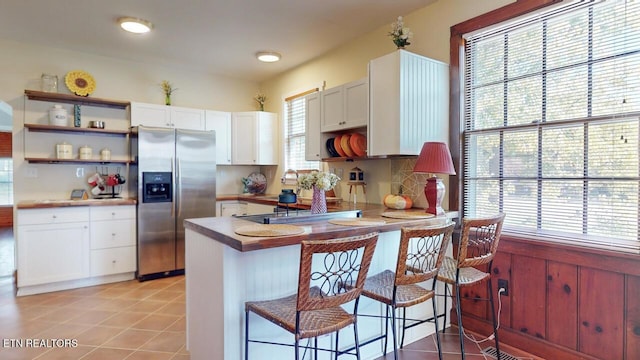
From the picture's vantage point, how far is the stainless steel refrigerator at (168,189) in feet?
13.0

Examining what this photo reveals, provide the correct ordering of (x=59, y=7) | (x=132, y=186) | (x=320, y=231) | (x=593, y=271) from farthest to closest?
1. (x=132, y=186)
2. (x=59, y=7)
3. (x=593, y=271)
4. (x=320, y=231)

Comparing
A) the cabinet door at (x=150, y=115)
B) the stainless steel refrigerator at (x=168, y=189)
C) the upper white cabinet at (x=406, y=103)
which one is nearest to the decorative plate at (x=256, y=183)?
the stainless steel refrigerator at (x=168, y=189)

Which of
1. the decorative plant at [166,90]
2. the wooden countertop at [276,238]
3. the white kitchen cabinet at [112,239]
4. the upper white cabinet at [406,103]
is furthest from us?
the decorative plant at [166,90]

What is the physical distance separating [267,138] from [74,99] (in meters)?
2.36

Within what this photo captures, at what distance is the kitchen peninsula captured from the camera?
1.73 metres

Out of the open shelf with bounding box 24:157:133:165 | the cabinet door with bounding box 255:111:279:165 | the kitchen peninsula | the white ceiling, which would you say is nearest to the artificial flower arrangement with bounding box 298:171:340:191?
the kitchen peninsula

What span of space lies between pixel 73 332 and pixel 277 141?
3.28 m

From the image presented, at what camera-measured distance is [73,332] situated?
8.80 feet

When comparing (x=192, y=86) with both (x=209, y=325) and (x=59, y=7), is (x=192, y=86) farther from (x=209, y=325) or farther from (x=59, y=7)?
(x=209, y=325)

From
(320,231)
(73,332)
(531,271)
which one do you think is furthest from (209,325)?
(531,271)

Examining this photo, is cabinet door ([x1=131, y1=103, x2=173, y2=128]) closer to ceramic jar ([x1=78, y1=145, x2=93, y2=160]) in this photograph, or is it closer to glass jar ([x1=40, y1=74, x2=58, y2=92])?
ceramic jar ([x1=78, y1=145, x2=93, y2=160])

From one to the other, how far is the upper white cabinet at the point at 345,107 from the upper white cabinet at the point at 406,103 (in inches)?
8.3

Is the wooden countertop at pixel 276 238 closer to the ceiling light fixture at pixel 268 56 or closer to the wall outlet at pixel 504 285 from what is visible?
the wall outlet at pixel 504 285

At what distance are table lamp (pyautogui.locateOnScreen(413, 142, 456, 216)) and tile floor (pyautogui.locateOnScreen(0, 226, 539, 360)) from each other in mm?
1043
